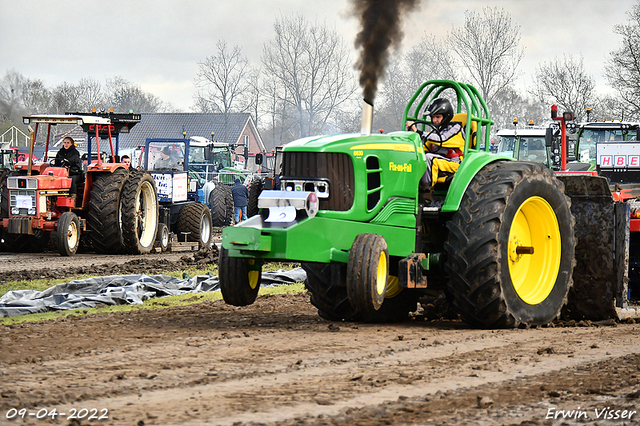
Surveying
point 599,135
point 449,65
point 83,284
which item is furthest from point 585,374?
point 449,65

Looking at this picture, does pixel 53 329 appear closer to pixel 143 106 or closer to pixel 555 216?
pixel 555 216

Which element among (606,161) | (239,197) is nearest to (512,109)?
(239,197)

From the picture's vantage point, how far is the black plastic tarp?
881cm

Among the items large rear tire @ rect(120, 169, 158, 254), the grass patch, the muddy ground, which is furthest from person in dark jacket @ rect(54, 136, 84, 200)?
the muddy ground

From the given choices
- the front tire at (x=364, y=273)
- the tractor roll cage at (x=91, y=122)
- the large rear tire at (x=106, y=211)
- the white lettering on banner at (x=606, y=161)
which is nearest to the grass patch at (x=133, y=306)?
the large rear tire at (x=106, y=211)

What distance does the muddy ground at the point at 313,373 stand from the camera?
4266 mm

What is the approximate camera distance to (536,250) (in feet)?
26.3

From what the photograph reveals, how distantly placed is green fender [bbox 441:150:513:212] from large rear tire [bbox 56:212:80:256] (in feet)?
31.1

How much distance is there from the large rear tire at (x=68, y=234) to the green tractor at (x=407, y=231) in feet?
27.9

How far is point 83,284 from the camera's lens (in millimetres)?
10070

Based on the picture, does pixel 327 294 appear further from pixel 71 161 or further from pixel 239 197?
pixel 239 197

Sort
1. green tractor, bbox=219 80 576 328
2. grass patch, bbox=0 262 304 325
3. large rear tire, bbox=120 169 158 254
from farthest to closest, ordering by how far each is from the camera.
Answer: large rear tire, bbox=120 169 158 254 → grass patch, bbox=0 262 304 325 → green tractor, bbox=219 80 576 328

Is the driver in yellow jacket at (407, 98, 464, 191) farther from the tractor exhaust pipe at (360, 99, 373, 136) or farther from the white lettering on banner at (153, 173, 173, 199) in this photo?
the white lettering on banner at (153, 173, 173, 199)

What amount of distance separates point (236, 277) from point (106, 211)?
9.08 m
